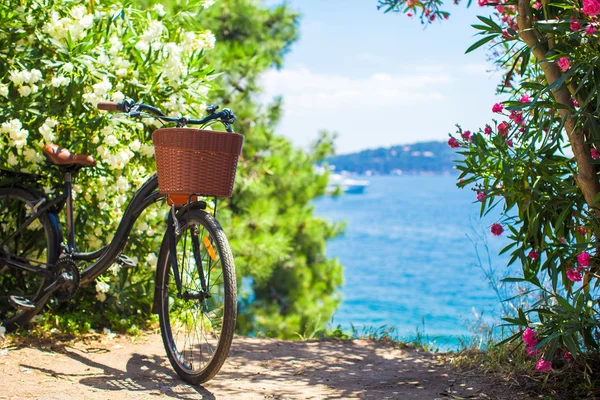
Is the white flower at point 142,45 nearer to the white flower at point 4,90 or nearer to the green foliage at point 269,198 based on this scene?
the white flower at point 4,90

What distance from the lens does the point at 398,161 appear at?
84.0 m

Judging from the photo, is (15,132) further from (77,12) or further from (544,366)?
(544,366)

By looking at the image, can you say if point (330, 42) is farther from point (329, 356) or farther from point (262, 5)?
point (329, 356)

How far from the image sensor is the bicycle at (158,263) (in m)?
3.00

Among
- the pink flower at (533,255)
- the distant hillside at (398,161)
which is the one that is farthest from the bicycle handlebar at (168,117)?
the distant hillside at (398,161)

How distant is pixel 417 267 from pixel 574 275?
3172cm

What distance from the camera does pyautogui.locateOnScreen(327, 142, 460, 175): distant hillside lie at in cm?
7670

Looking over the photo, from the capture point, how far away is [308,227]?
12.7 metres

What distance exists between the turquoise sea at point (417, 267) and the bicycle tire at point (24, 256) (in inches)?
85.2

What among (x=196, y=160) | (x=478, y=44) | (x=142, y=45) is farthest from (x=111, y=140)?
(x=478, y=44)

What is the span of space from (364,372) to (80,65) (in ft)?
7.69

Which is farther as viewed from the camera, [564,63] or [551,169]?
[551,169]

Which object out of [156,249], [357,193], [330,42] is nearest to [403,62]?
[330,42]

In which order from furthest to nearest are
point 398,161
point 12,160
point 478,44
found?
point 398,161 < point 12,160 < point 478,44
